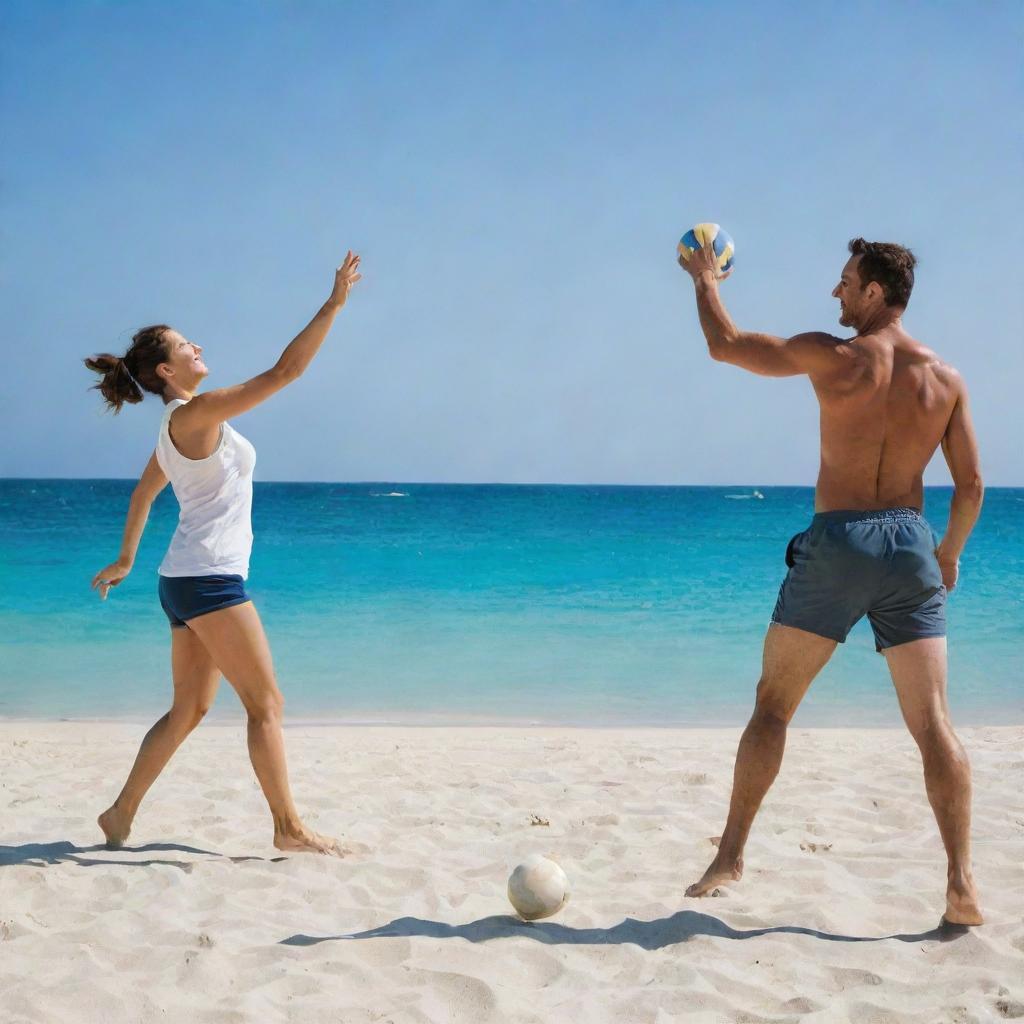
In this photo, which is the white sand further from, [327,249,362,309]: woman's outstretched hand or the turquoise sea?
the turquoise sea

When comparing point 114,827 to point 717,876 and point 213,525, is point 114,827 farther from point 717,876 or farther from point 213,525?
point 717,876

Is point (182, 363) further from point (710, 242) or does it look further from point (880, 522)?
point (880, 522)

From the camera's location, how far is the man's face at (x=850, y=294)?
357cm

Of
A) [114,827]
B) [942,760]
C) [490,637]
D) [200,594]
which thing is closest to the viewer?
[942,760]

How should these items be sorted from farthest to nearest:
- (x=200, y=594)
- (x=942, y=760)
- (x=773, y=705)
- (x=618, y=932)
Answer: (x=200, y=594) → (x=773, y=705) → (x=618, y=932) → (x=942, y=760)

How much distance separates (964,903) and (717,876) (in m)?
0.80

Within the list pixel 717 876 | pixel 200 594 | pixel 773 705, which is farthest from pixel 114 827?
pixel 773 705

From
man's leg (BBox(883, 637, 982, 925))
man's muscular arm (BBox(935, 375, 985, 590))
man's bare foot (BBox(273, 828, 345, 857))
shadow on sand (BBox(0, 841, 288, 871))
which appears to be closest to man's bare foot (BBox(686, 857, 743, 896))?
man's leg (BBox(883, 637, 982, 925))

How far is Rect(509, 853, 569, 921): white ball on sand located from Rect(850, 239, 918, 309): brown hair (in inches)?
86.4

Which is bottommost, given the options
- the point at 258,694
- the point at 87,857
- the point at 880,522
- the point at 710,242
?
the point at 87,857

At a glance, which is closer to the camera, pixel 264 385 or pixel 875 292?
pixel 875 292

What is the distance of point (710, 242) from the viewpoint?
376 centimetres

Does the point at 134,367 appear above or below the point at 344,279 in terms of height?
below

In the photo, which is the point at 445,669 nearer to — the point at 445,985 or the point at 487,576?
the point at 445,985
